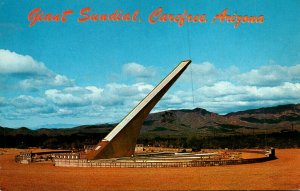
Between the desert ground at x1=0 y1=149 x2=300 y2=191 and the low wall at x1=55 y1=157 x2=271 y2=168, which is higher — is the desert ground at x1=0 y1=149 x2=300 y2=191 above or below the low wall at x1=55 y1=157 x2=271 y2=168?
below

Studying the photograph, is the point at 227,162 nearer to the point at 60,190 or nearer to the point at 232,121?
the point at 60,190

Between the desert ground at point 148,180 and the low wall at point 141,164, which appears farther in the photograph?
the low wall at point 141,164

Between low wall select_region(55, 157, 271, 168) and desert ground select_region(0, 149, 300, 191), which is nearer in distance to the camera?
desert ground select_region(0, 149, 300, 191)

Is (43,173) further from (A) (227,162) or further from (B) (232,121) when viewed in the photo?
(B) (232,121)

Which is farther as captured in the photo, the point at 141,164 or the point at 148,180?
the point at 141,164

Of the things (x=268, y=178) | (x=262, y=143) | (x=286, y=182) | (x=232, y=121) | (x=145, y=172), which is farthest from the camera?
(x=232, y=121)

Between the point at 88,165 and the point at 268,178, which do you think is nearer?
→ the point at 268,178

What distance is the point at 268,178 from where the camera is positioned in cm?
2219

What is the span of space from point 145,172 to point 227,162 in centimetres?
732

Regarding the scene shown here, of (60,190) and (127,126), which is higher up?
(127,126)

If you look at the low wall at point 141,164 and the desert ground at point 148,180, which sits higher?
the low wall at point 141,164

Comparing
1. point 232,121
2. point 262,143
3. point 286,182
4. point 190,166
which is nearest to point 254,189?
point 286,182

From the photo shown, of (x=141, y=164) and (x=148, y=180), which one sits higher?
(x=141, y=164)

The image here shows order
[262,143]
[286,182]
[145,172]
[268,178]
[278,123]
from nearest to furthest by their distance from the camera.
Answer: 1. [286,182]
2. [268,178]
3. [145,172]
4. [262,143]
5. [278,123]
